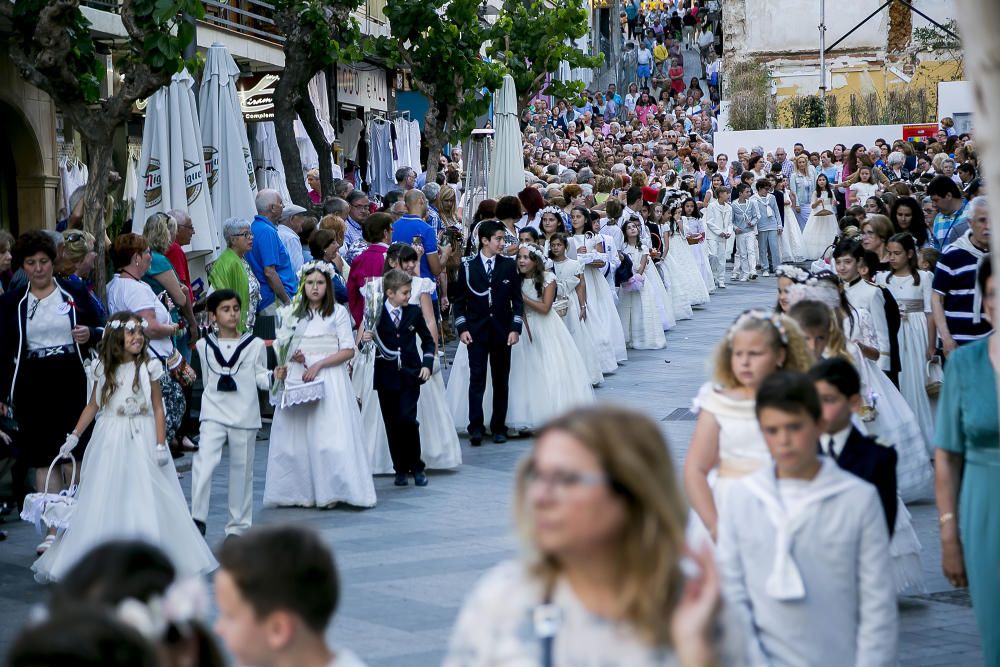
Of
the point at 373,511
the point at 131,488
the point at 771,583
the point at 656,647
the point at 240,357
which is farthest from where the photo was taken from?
the point at 373,511

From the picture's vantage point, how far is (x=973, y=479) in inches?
215

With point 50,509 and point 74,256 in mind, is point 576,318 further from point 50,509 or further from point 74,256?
point 50,509

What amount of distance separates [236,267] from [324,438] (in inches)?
116

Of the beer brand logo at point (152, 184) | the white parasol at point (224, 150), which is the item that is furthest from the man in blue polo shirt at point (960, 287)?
the white parasol at point (224, 150)

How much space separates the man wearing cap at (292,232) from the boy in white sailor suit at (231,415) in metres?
4.65

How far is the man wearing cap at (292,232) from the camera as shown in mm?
14500

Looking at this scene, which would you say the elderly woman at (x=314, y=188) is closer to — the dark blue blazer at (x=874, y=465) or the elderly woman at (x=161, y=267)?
the elderly woman at (x=161, y=267)

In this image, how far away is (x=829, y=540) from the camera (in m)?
4.66

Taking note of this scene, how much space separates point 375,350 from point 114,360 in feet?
9.31

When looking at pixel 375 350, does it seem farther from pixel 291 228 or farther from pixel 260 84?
pixel 260 84

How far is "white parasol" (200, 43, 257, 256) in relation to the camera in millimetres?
15500

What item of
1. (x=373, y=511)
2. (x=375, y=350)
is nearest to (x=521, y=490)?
(x=373, y=511)

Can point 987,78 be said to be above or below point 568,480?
above

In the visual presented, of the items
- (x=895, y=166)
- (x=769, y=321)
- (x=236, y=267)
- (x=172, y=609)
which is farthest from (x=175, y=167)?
(x=895, y=166)
